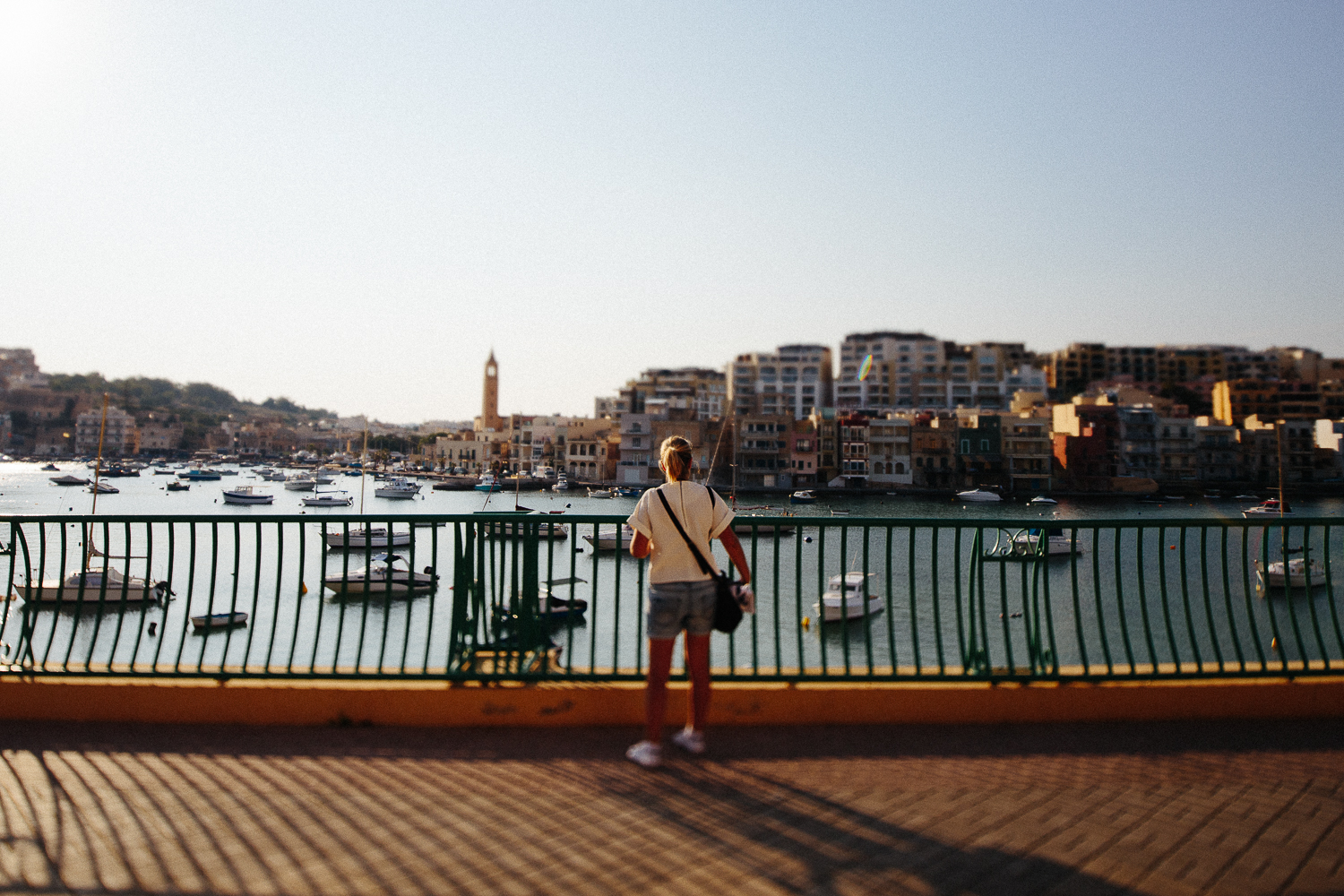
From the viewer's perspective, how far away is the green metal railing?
478cm

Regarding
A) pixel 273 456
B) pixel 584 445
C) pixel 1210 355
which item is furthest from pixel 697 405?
pixel 273 456

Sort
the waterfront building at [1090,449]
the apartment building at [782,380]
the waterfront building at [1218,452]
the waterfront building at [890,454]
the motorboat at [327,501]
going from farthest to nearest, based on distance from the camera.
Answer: the apartment building at [782,380], the waterfront building at [1218,452], the waterfront building at [890,454], the waterfront building at [1090,449], the motorboat at [327,501]

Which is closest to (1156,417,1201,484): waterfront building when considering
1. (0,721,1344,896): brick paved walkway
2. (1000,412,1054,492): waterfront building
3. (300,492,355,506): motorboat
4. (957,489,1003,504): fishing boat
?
(1000,412,1054,492): waterfront building

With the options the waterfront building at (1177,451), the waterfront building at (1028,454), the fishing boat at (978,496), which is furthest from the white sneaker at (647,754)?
the waterfront building at (1177,451)

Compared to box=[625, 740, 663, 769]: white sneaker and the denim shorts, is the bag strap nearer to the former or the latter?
the denim shorts

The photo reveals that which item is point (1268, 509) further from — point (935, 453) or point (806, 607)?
point (806, 607)

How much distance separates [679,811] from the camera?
11.4 feet

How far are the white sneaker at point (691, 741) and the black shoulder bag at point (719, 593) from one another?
53 cm

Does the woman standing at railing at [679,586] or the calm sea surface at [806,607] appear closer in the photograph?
the woman standing at railing at [679,586]

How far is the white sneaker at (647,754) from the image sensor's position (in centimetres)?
396

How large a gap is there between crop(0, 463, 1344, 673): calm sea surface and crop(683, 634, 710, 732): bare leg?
0.95ft

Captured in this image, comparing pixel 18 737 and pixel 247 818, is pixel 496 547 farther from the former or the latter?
pixel 18 737

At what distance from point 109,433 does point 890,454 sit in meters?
144

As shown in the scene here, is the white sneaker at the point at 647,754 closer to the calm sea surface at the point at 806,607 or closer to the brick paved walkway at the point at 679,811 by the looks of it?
the brick paved walkway at the point at 679,811
